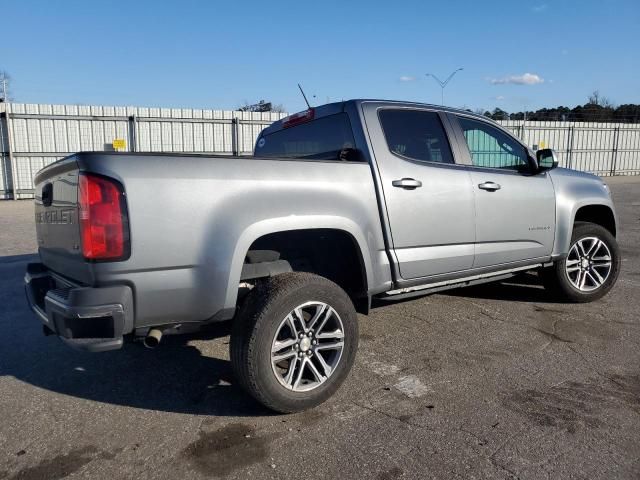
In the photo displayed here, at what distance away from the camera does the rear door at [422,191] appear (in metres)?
3.64

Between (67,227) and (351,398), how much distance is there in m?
1.98

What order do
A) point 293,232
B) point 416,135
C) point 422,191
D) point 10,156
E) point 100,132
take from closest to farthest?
point 293,232, point 422,191, point 416,135, point 10,156, point 100,132

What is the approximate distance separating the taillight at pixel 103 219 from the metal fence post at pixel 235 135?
60.0 ft

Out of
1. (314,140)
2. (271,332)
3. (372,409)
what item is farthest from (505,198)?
(271,332)

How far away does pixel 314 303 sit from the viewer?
10.1 feet

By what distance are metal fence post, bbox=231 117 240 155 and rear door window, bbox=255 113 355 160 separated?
52.2 feet

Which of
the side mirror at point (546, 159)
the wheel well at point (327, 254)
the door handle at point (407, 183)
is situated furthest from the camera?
the side mirror at point (546, 159)

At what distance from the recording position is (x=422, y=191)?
12.4 ft

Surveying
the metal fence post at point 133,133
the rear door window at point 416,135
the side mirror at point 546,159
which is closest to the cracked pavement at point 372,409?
the side mirror at point 546,159

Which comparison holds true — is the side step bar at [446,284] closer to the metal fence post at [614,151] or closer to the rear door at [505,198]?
the rear door at [505,198]

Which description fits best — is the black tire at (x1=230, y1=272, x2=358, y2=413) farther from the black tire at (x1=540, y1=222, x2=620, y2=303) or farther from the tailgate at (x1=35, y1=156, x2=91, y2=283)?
the black tire at (x1=540, y1=222, x2=620, y2=303)

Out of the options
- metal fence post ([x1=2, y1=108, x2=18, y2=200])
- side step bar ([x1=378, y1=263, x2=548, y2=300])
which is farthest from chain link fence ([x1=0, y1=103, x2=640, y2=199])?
side step bar ([x1=378, y1=263, x2=548, y2=300])

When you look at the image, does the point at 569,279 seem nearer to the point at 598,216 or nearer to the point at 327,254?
the point at 598,216

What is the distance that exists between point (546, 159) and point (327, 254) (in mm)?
2449
